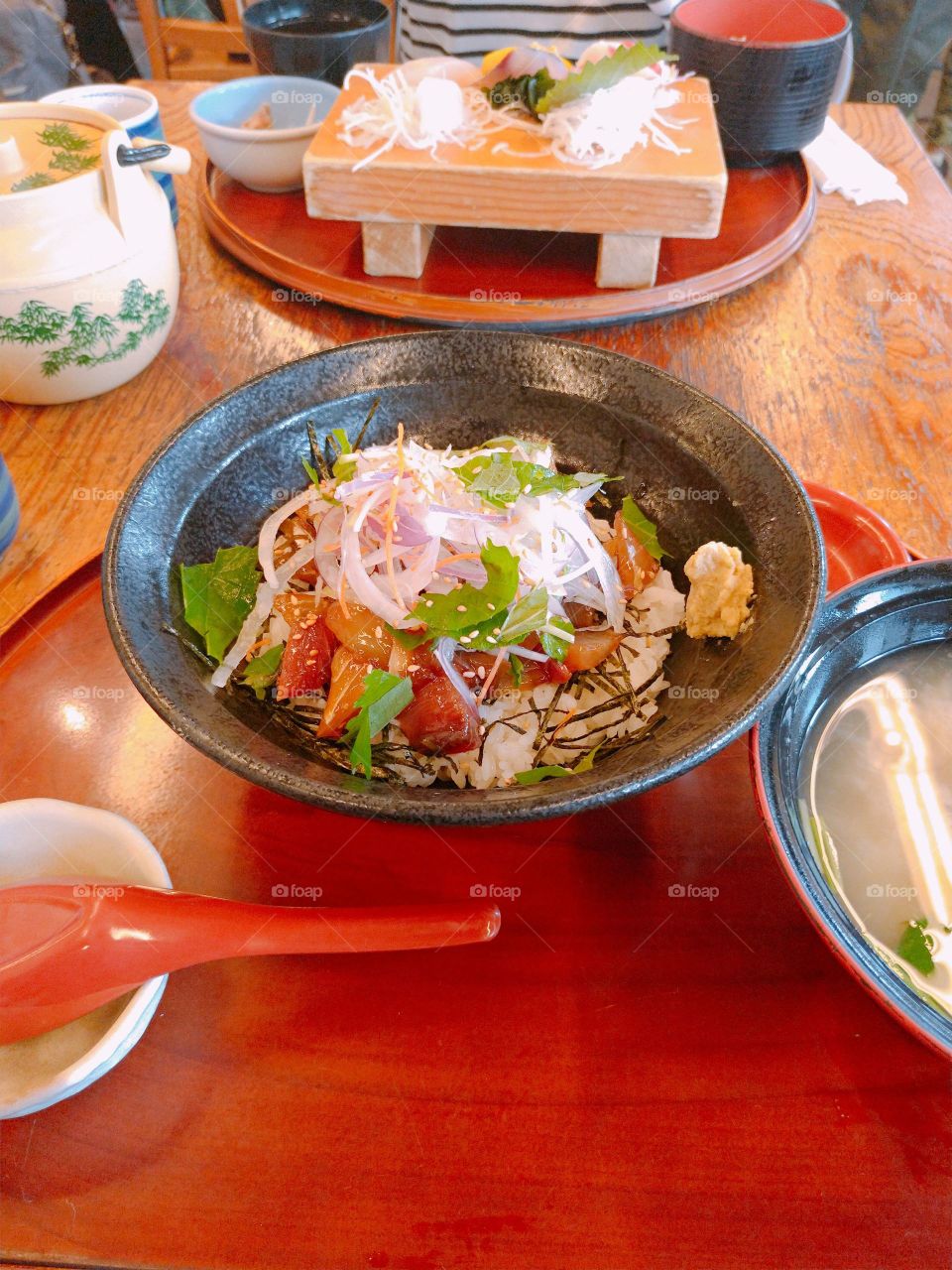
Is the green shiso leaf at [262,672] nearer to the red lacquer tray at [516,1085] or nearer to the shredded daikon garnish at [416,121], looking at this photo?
the red lacquer tray at [516,1085]

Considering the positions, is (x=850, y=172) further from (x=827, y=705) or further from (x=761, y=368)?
(x=827, y=705)

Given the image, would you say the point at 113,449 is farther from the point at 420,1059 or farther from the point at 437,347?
the point at 420,1059

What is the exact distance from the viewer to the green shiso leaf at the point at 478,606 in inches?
44.2

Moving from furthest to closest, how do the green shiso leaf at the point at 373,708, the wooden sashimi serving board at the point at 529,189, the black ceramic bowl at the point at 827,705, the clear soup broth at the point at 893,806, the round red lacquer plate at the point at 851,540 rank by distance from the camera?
1. the wooden sashimi serving board at the point at 529,189
2. the round red lacquer plate at the point at 851,540
3. the green shiso leaf at the point at 373,708
4. the clear soup broth at the point at 893,806
5. the black ceramic bowl at the point at 827,705

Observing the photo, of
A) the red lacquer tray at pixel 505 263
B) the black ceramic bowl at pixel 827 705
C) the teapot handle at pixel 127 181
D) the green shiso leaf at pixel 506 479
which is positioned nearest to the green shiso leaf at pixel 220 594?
the green shiso leaf at pixel 506 479

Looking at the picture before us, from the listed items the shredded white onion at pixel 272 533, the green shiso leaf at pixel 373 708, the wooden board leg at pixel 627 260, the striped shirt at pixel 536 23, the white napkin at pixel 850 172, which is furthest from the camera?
the striped shirt at pixel 536 23

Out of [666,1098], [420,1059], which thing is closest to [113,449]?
[420,1059]

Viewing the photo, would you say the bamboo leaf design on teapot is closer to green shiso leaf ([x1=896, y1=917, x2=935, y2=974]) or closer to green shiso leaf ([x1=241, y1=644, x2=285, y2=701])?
green shiso leaf ([x1=241, y1=644, x2=285, y2=701])

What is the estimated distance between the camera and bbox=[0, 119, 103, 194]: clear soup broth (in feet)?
5.51

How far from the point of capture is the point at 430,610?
3.71ft

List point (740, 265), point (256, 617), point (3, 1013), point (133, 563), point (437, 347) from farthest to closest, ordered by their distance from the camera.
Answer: point (740, 265) → point (437, 347) → point (256, 617) → point (133, 563) → point (3, 1013)

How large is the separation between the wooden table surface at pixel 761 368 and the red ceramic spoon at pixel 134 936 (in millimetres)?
646

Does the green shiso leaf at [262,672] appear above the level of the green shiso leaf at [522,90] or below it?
below

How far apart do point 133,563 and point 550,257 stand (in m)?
1.56
